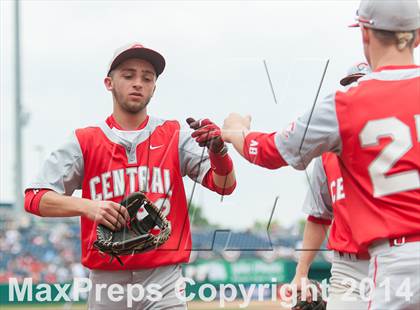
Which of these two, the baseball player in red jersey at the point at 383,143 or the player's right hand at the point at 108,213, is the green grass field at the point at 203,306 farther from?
the baseball player in red jersey at the point at 383,143

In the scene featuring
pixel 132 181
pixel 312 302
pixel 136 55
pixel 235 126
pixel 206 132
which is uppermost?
pixel 136 55

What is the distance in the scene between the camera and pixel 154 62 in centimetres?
499

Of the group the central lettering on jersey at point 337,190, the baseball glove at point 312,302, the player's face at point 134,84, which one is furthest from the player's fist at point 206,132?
the baseball glove at point 312,302

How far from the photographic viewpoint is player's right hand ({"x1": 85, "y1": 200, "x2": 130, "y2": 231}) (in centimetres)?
446

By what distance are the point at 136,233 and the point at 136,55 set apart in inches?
41.2

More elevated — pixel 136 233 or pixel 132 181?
pixel 132 181

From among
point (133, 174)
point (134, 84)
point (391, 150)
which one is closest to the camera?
point (391, 150)

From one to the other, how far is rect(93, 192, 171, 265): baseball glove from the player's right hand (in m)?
0.05

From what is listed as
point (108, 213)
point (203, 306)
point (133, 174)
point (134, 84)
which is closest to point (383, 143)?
point (108, 213)

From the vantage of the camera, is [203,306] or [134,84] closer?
[134,84]

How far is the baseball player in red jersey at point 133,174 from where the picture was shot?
4695mm

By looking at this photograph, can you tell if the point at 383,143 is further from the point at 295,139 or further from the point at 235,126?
the point at 235,126

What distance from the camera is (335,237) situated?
15.9 feet

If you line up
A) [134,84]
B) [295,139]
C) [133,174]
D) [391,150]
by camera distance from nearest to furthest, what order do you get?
[391,150] < [295,139] < [133,174] < [134,84]
